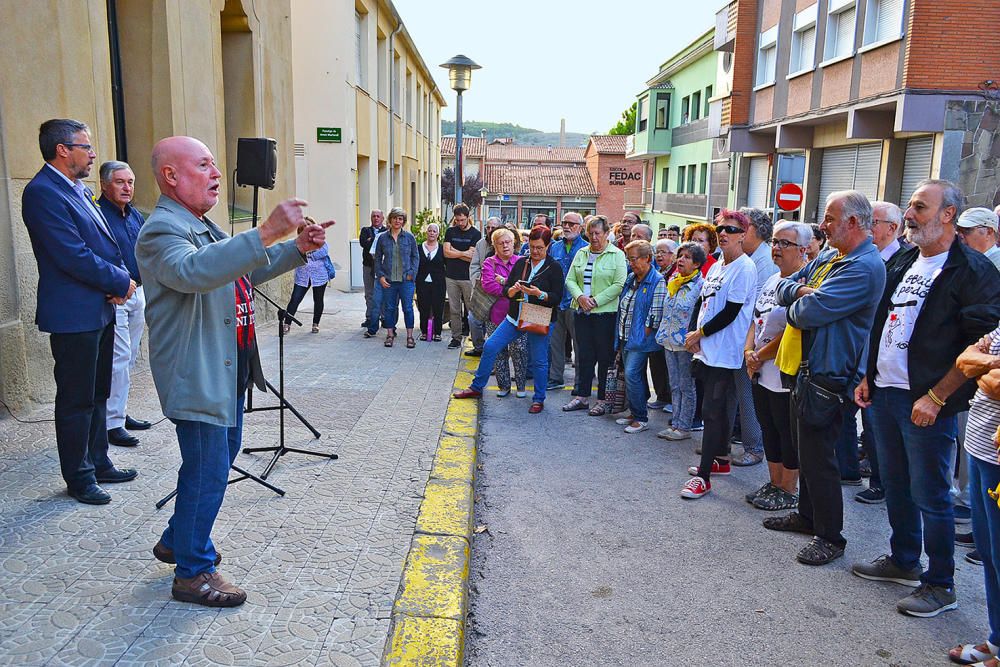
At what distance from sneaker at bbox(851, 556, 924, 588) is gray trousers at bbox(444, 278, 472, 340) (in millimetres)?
6992

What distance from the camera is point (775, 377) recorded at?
15.8 feet

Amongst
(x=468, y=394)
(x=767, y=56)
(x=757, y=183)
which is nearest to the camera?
(x=468, y=394)

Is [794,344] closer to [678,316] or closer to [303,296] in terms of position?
[678,316]

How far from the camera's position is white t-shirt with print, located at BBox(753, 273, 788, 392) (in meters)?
4.80

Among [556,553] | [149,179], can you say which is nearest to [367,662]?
[556,553]

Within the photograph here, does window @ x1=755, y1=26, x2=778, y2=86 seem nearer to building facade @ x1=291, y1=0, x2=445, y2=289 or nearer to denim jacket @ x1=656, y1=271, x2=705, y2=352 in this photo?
building facade @ x1=291, y1=0, x2=445, y2=289

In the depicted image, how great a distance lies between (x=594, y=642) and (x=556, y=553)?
96 cm

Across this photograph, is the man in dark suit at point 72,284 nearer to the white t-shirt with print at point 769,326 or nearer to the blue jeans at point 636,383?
the white t-shirt with print at point 769,326

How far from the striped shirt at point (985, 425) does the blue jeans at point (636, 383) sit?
3.91m

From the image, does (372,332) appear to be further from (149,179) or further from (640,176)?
(640,176)

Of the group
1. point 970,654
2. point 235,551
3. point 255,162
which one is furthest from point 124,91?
point 970,654

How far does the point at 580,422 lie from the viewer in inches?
291

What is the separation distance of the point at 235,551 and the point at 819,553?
3.26 meters

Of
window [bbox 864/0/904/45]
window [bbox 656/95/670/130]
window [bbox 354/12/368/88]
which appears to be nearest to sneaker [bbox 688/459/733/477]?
window [bbox 864/0/904/45]
